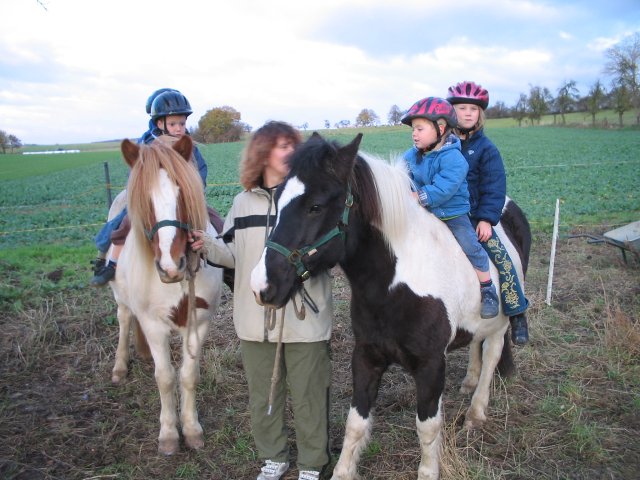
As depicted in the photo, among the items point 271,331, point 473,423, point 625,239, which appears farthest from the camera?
point 625,239

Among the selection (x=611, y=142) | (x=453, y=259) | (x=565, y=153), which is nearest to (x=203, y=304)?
(x=453, y=259)

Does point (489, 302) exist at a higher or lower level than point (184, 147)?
lower

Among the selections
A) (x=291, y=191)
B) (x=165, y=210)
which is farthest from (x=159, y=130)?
(x=291, y=191)

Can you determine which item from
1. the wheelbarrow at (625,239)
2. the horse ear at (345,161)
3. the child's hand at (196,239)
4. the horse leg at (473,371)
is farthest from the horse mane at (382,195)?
the wheelbarrow at (625,239)

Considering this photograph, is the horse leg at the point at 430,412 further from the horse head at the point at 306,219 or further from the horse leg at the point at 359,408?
the horse head at the point at 306,219

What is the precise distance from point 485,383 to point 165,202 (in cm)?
297

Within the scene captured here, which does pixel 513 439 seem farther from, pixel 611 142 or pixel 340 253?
pixel 611 142

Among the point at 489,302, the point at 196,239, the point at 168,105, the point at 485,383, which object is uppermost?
the point at 168,105

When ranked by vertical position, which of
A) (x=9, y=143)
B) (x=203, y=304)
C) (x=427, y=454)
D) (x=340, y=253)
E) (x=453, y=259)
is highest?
(x=9, y=143)

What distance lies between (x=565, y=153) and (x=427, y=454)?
1374 inches

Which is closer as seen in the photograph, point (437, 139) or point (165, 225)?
point (165, 225)

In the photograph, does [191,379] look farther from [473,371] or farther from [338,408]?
[473,371]

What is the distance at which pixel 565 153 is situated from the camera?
108 ft

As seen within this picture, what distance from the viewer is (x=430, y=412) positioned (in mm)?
3014
